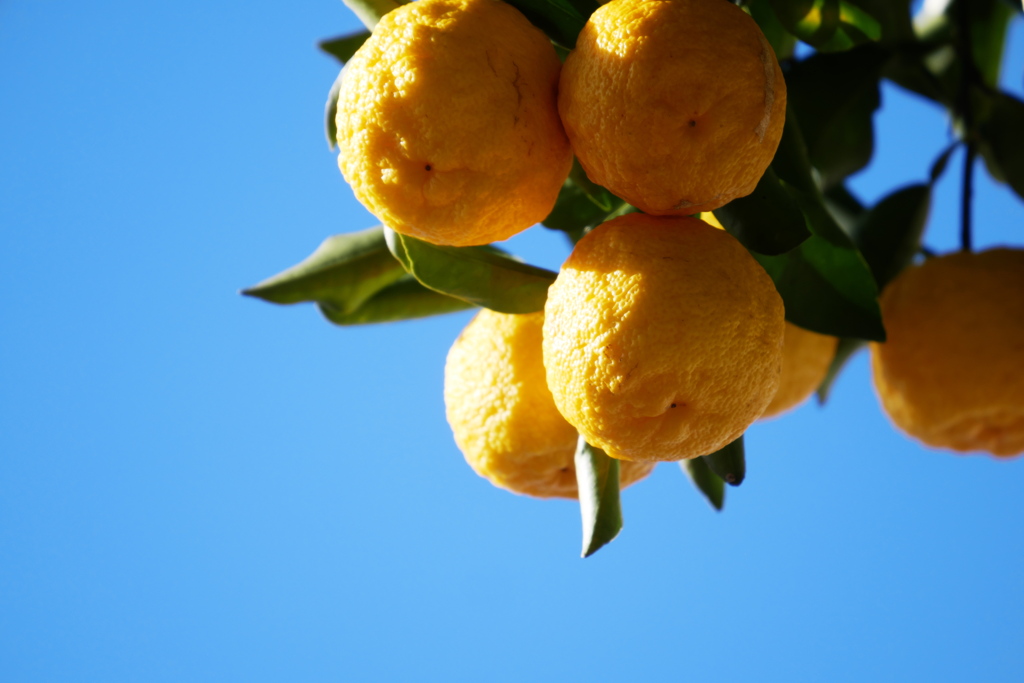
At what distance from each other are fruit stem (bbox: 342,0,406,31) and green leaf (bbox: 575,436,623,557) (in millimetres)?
351

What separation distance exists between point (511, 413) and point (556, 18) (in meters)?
0.29

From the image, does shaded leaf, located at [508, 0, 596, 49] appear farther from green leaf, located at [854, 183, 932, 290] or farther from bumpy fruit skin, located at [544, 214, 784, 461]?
green leaf, located at [854, 183, 932, 290]

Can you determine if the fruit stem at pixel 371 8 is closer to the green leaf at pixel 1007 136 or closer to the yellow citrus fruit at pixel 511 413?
the yellow citrus fruit at pixel 511 413

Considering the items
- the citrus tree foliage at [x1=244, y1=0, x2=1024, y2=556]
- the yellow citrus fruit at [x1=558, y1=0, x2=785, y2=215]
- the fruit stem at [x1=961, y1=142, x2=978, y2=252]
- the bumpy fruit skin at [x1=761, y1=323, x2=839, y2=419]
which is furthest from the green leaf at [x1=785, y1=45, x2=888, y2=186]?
the yellow citrus fruit at [x1=558, y1=0, x2=785, y2=215]

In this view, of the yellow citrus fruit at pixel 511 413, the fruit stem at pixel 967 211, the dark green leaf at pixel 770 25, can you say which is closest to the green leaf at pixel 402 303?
the yellow citrus fruit at pixel 511 413

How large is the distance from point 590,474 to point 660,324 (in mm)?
196

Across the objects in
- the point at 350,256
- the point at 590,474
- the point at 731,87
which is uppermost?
the point at 731,87

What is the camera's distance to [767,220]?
2.22 ft

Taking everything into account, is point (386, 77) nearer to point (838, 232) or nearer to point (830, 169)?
point (838, 232)

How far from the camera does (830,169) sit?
3.54ft

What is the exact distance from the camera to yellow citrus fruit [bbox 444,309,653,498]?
750 millimetres

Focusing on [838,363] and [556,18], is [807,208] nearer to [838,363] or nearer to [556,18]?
[556,18]

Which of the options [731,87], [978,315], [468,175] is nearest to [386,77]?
[468,175]

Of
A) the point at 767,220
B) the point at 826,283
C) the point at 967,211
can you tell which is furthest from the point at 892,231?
the point at 767,220
